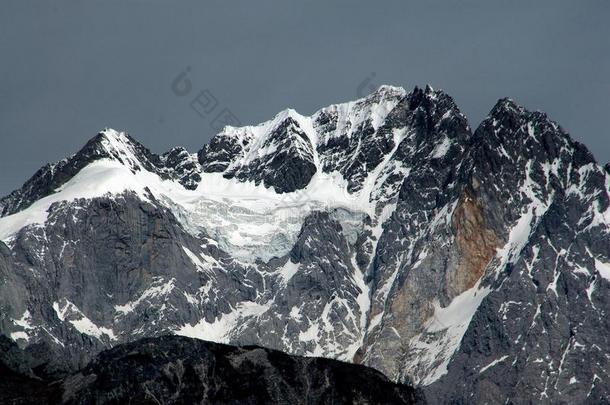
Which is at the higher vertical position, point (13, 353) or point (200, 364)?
point (13, 353)

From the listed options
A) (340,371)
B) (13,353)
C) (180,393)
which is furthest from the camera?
(13,353)

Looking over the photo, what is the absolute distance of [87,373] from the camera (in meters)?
162

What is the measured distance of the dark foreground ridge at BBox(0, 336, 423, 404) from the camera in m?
158

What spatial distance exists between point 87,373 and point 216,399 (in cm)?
1366

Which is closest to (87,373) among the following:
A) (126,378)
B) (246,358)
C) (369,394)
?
(126,378)

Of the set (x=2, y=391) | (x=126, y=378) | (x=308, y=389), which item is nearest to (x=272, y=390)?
(x=308, y=389)

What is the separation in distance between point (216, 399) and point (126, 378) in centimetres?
932

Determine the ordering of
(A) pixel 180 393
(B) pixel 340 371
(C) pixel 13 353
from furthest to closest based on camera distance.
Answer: (C) pixel 13 353 < (B) pixel 340 371 < (A) pixel 180 393

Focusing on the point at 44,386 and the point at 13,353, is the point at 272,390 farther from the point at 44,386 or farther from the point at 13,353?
the point at 13,353

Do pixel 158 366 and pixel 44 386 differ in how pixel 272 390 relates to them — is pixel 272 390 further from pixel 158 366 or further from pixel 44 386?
pixel 44 386

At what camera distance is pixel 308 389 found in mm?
165250

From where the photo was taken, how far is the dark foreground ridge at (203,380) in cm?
15838

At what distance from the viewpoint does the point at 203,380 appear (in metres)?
162

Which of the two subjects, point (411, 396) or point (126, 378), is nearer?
point (126, 378)
